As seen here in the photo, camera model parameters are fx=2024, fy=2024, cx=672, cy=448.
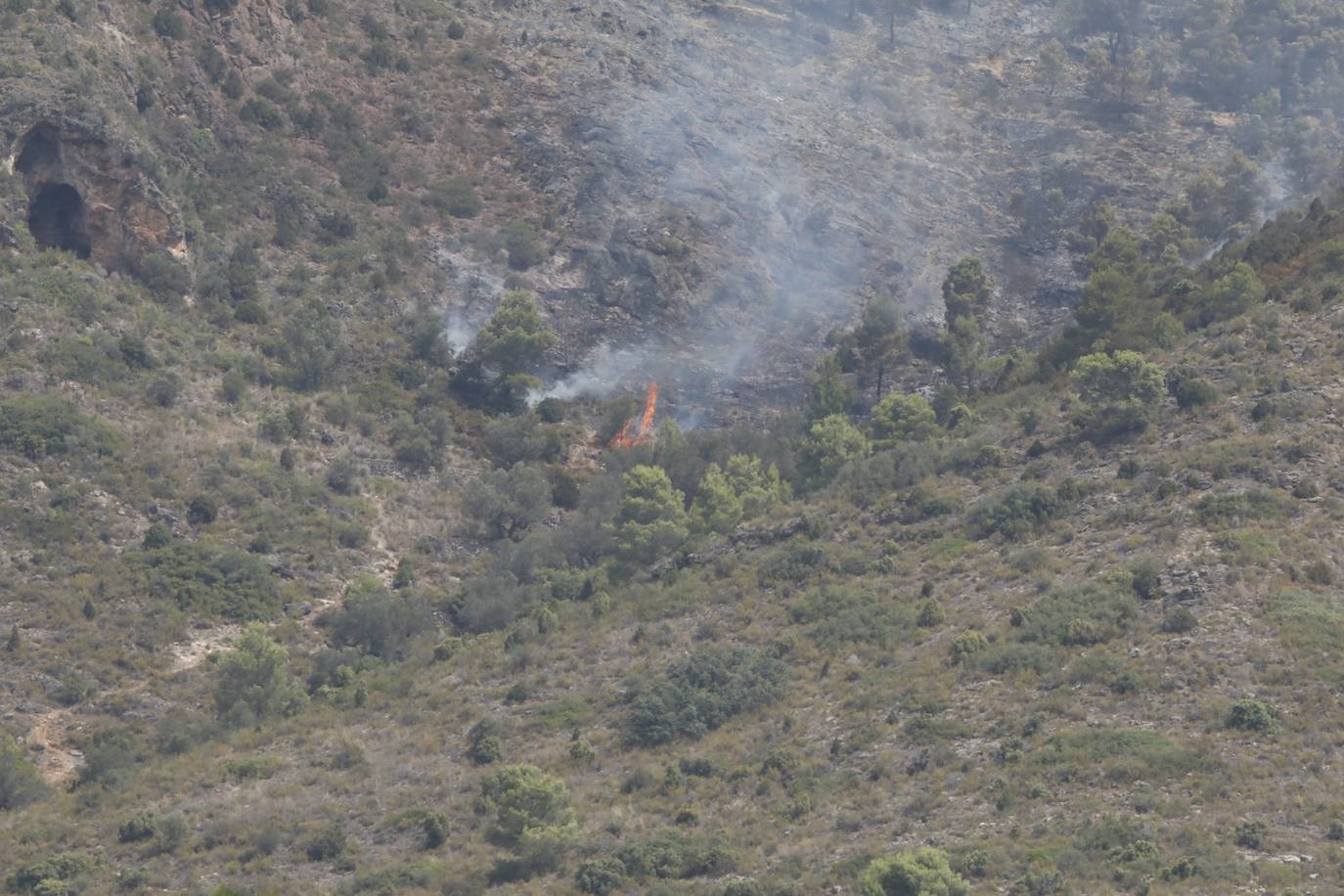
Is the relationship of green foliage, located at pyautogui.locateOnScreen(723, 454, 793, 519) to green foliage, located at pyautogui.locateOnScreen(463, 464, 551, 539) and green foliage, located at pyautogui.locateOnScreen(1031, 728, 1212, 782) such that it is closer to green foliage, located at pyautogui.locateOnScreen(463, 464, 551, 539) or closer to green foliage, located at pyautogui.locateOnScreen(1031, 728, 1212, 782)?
green foliage, located at pyautogui.locateOnScreen(463, 464, 551, 539)

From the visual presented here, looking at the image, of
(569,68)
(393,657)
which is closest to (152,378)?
(393,657)

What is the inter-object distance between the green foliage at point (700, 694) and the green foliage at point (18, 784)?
64.9 ft

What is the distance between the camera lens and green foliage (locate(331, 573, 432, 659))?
8169 centimetres

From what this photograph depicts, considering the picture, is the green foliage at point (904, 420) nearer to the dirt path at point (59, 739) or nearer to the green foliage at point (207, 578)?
the green foliage at point (207, 578)

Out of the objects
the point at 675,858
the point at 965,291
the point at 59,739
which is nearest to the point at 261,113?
the point at 965,291

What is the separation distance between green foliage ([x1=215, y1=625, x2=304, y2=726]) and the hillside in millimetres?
164

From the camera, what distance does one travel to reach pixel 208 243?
105500 mm

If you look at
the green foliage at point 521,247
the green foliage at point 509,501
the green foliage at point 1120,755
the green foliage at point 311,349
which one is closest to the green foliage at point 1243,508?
the green foliage at point 1120,755

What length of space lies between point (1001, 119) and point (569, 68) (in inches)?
1192

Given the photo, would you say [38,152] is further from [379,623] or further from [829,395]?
[829,395]

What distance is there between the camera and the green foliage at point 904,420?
9212 cm

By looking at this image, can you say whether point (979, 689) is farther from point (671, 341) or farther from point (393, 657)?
point (671, 341)

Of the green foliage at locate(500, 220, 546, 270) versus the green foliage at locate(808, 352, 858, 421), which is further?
the green foliage at locate(500, 220, 546, 270)

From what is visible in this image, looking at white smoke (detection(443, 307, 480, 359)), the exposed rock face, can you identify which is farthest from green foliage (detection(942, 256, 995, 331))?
the exposed rock face
